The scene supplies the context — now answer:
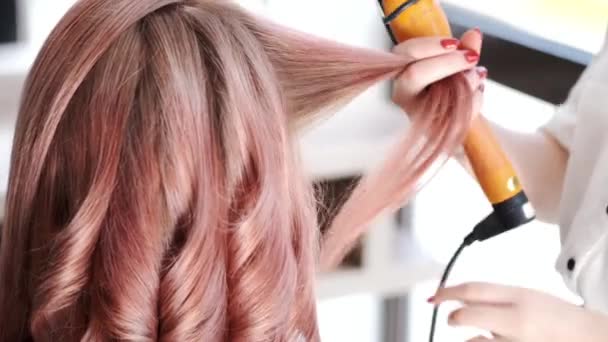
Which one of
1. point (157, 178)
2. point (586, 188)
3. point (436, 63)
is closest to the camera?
point (157, 178)

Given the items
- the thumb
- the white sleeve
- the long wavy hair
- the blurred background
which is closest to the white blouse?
the white sleeve

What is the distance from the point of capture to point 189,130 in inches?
25.9

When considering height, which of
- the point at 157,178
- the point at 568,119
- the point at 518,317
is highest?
the point at 157,178

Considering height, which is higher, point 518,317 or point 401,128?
point 401,128

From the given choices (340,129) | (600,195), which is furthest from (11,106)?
(600,195)

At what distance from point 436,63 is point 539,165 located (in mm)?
404

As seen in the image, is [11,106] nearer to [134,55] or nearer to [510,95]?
[134,55]

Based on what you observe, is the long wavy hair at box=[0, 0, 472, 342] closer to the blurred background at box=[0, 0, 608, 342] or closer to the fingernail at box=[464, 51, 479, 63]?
the fingernail at box=[464, 51, 479, 63]

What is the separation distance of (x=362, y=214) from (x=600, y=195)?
32cm

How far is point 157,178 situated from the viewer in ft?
2.15

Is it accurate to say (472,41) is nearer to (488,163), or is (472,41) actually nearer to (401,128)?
(488,163)

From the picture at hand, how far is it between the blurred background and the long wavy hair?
418 mm

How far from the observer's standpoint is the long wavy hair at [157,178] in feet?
2.17

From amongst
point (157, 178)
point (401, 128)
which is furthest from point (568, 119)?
point (157, 178)
